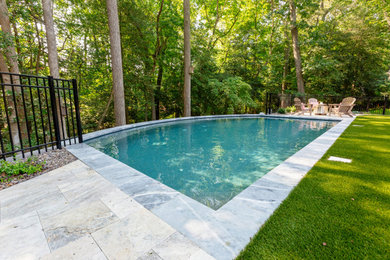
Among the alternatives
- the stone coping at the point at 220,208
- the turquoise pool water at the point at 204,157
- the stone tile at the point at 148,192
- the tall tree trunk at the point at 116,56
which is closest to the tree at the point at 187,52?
the tall tree trunk at the point at 116,56

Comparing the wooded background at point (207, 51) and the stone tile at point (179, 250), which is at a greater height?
the wooded background at point (207, 51)

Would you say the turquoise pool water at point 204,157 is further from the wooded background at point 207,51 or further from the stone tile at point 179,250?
the wooded background at point 207,51

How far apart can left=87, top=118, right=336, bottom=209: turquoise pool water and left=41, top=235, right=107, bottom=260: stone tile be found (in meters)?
1.34

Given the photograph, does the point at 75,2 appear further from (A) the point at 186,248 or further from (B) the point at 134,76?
(A) the point at 186,248

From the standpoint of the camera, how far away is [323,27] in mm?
13945

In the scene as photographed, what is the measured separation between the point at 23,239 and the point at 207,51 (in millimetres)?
12262

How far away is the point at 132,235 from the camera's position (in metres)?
1.44

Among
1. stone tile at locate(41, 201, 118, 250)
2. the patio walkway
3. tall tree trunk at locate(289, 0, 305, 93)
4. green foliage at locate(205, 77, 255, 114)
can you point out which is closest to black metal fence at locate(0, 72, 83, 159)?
the patio walkway

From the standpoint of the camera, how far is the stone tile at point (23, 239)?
1.28 metres

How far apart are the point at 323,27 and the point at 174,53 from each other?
12.0 metres

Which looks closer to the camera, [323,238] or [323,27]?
[323,238]

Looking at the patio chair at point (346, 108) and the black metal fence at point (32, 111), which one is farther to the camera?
the patio chair at point (346, 108)

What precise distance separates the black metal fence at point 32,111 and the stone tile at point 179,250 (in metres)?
2.57

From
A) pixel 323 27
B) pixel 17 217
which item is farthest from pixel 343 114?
pixel 17 217
